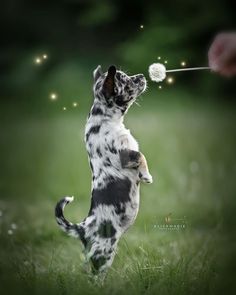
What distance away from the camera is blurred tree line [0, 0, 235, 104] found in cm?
267

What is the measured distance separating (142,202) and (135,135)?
25cm

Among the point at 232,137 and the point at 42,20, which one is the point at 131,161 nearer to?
the point at 232,137

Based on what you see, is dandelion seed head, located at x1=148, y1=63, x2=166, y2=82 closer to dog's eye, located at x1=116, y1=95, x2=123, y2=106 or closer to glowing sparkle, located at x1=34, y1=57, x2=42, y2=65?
dog's eye, located at x1=116, y1=95, x2=123, y2=106

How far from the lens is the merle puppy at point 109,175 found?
2.43m

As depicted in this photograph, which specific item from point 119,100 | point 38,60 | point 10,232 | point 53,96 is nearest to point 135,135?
point 119,100

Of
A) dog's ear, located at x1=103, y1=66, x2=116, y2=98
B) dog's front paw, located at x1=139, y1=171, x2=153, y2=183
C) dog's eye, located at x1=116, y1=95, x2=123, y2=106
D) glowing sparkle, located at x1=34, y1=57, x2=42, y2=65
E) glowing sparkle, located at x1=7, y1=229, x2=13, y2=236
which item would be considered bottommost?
glowing sparkle, located at x1=7, y1=229, x2=13, y2=236

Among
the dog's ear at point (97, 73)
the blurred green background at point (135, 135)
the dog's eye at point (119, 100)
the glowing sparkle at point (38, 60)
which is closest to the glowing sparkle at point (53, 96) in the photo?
the blurred green background at point (135, 135)

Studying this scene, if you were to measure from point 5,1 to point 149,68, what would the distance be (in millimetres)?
656

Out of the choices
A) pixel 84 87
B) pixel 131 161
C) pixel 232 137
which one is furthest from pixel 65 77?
pixel 232 137

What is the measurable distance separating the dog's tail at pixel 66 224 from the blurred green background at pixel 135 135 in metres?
0.09

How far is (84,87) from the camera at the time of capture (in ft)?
8.87

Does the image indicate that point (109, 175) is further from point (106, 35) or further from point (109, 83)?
point (106, 35)

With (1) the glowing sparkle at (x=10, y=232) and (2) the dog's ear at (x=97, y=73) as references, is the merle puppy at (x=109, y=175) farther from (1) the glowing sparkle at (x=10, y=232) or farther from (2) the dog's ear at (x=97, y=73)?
(1) the glowing sparkle at (x=10, y=232)

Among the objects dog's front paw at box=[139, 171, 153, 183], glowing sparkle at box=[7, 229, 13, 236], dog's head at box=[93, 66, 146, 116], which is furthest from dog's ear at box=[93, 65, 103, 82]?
glowing sparkle at box=[7, 229, 13, 236]
